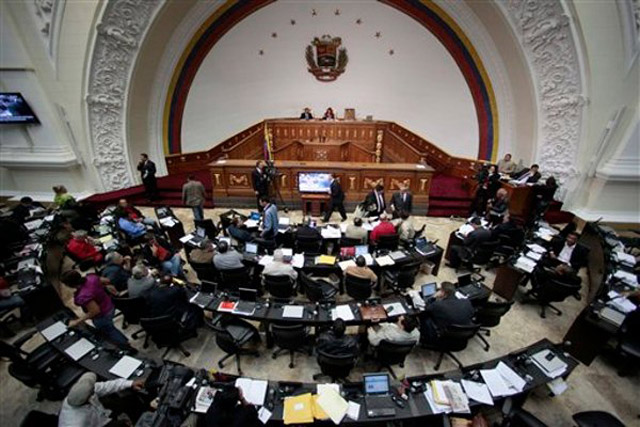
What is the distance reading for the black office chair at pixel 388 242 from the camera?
554cm

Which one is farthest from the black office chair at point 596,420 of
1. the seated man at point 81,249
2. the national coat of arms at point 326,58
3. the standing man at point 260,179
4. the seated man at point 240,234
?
the national coat of arms at point 326,58

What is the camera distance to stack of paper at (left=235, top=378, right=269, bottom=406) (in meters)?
2.94

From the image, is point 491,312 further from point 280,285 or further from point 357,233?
point 280,285

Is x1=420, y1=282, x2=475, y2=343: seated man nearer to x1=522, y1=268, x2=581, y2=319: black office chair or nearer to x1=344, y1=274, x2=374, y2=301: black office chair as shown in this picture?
x1=344, y1=274, x2=374, y2=301: black office chair

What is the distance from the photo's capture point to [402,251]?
5539 mm

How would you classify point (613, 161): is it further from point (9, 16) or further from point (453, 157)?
point (9, 16)

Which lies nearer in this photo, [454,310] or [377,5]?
[454,310]

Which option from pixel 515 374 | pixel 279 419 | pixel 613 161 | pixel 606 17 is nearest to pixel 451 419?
pixel 515 374

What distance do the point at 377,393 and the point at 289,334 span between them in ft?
4.16

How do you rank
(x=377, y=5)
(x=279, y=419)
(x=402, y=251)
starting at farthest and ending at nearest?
(x=377, y=5)
(x=402, y=251)
(x=279, y=419)

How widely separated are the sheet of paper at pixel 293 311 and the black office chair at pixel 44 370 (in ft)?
8.35

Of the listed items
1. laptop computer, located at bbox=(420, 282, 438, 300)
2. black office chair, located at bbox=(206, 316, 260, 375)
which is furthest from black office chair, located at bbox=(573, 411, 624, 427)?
black office chair, located at bbox=(206, 316, 260, 375)

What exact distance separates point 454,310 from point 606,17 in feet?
28.1

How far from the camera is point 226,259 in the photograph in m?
4.68
